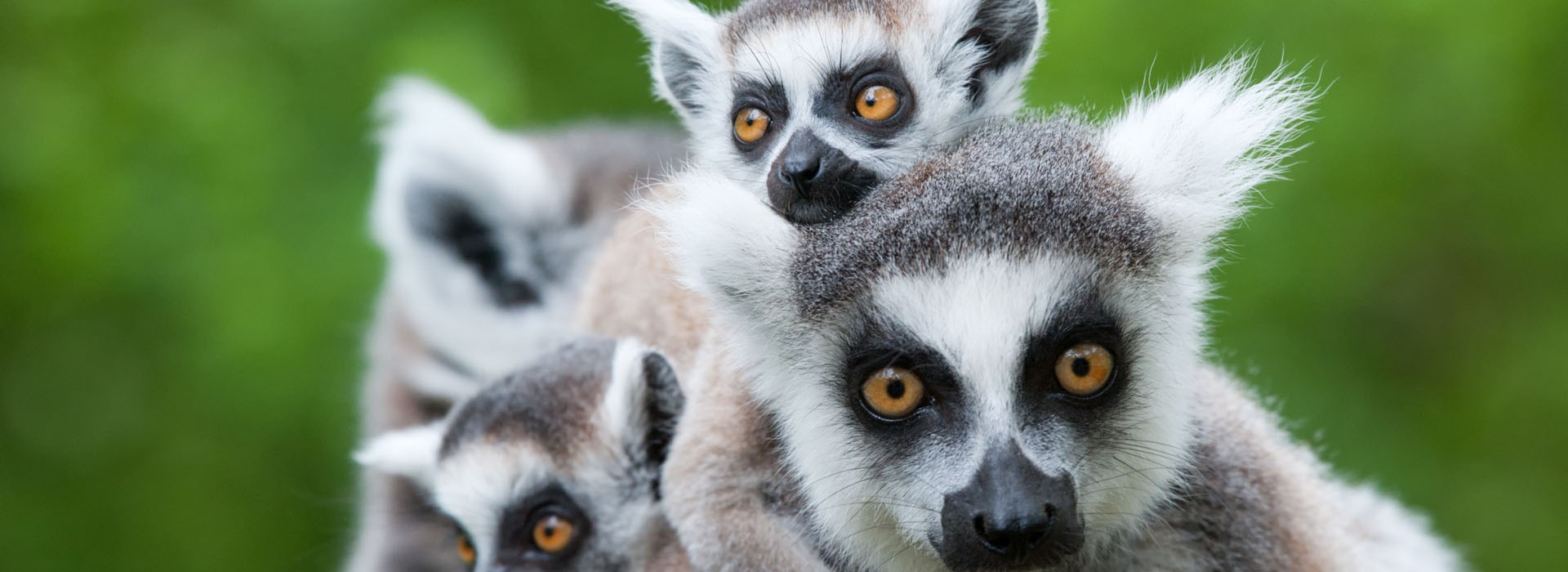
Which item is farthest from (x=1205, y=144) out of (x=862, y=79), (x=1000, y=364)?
(x=862, y=79)

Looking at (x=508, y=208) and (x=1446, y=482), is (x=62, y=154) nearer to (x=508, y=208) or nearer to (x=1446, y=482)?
(x=508, y=208)

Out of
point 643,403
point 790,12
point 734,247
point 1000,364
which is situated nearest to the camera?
point 1000,364

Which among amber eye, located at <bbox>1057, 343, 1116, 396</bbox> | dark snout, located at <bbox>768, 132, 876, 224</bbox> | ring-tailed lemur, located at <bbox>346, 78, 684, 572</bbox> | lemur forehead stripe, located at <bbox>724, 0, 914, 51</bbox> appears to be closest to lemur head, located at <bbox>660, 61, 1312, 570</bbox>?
amber eye, located at <bbox>1057, 343, 1116, 396</bbox>

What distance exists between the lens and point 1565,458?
5316 millimetres

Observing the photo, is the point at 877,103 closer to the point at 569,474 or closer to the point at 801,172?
the point at 801,172

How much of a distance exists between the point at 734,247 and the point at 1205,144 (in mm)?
943

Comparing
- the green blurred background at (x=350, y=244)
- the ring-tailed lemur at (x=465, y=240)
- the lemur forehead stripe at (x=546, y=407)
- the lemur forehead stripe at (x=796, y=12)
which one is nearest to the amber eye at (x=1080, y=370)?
the lemur forehead stripe at (x=546, y=407)

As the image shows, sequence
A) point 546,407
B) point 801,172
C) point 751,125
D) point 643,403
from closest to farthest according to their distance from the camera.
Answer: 1. point 801,172
2. point 643,403
3. point 546,407
4. point 751,125

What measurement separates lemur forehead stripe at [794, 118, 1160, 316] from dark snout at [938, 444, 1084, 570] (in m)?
0.39

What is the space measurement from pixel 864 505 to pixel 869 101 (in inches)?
44.8

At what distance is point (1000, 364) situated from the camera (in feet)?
8.29

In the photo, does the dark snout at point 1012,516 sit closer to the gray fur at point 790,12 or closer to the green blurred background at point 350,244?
the gray fur at point 790,12

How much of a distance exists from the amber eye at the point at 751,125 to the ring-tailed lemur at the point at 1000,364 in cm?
68

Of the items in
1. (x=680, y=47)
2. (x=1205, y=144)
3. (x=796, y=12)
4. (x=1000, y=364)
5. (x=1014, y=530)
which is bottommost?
(x=1014, y=530)
